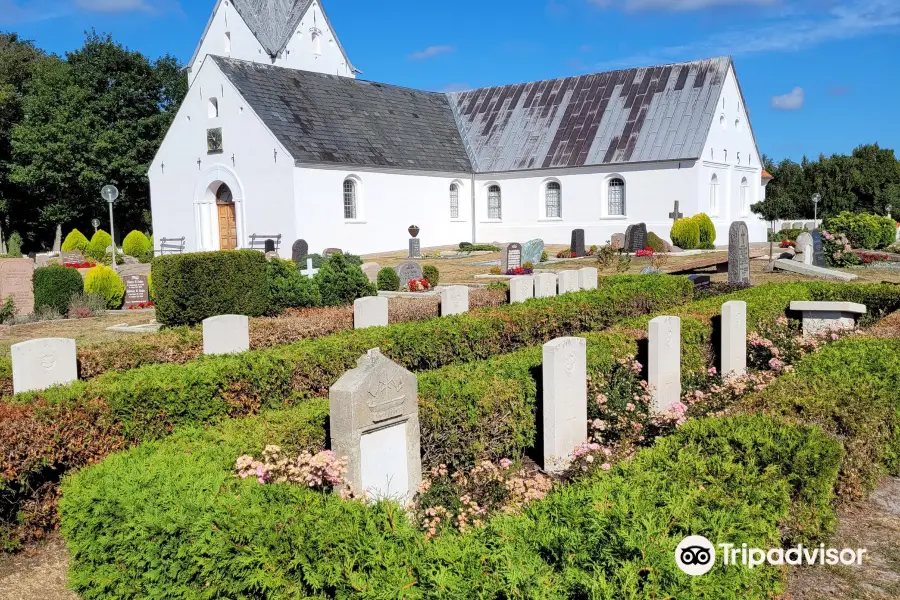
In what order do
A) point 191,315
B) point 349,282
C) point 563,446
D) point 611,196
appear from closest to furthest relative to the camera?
point 563,446 < point 191,315 < point 349,282 < point 611,196

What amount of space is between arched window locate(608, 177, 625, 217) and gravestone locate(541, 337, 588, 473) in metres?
26.5

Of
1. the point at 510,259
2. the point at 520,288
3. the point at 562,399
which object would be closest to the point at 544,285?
the point at 520,288

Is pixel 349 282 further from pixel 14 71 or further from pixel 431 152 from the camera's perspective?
pixel 14 71

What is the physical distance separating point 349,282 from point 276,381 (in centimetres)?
713

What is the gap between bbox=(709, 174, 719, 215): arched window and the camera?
32.9 m

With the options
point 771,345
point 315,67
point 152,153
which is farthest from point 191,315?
point 152,153

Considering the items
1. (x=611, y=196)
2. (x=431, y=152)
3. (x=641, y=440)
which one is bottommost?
(x=641, y=440)

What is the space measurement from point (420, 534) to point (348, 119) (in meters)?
29.4

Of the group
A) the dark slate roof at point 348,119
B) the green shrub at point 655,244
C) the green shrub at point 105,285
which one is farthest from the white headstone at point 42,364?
the green shrub at point 655,244

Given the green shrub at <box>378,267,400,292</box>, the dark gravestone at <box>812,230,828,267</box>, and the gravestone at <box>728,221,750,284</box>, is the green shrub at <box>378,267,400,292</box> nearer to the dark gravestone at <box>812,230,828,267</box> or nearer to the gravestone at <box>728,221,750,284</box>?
the gravestone at <box>728,221,750,284</box>

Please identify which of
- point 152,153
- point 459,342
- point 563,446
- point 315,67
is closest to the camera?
point 563,446

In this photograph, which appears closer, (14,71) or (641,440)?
(641,440)

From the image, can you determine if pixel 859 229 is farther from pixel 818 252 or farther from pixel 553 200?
pixel 553 200

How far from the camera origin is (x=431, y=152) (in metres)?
34.2
